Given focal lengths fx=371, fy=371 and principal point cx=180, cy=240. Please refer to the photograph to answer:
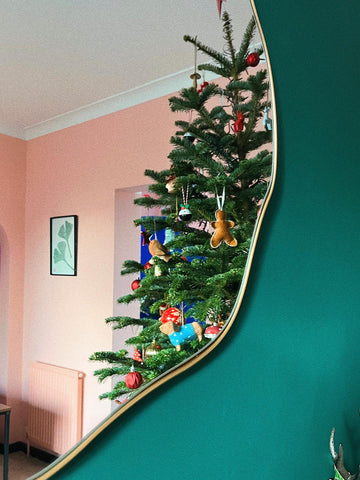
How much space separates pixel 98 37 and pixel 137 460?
56cm

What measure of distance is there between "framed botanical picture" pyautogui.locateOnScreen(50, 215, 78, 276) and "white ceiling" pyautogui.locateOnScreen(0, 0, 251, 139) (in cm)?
9

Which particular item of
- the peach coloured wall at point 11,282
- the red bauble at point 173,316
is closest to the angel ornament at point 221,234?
the red bauble at point 173,316

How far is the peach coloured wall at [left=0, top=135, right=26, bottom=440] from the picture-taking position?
325mm

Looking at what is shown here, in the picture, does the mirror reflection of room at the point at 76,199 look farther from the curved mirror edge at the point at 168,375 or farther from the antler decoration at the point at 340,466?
the antler decoration at the point at 340,466

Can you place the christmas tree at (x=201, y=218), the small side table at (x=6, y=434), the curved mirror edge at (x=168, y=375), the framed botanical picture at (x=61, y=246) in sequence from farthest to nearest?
the christmas tree at (x=201, y=218) < the framed botanical picture at (x=61, y=246) < the small side table at (x=6, y=434) < the curved mirror edge at (x=168, y=375)

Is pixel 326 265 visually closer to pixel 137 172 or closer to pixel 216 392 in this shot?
pixel 216 392

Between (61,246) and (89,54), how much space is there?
0.93 ft

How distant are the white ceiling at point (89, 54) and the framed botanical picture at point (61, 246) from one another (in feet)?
0.31

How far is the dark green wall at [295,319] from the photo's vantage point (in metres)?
0.27

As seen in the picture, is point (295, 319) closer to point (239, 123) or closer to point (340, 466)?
point (340, 466)

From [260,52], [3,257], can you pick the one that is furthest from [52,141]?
[260,52]

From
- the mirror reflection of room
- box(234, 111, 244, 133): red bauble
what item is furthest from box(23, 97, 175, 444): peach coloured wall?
box(234, 111, 244, 133): red bauble

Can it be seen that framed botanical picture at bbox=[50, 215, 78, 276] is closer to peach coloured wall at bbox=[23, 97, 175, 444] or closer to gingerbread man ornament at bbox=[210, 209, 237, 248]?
peach coloured wall at bbox=[23, 97, 175, 444]

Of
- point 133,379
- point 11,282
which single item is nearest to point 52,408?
point 133,379
